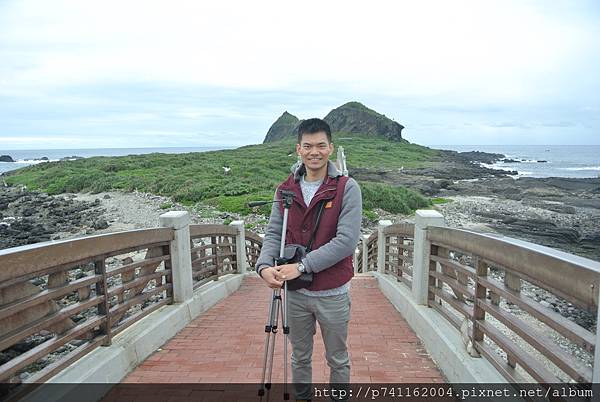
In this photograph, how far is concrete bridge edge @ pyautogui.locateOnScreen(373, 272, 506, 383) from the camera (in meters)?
3.28

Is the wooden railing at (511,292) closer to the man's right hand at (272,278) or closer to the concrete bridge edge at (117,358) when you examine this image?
the man's right hand at (272,278)

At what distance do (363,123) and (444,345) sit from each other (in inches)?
4078

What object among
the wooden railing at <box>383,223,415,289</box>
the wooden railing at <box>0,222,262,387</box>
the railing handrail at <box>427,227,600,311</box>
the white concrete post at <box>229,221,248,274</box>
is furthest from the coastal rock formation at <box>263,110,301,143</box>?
the railing handrail at <box>427,227,600,311</box>

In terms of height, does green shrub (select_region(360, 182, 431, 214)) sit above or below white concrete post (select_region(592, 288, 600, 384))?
below

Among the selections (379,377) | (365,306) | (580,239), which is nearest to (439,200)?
(580,239)

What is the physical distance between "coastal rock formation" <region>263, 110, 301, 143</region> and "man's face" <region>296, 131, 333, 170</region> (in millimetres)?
123511

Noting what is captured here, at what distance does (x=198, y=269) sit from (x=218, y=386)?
3131 millimetres

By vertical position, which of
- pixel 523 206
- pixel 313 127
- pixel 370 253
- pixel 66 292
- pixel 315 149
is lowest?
pixel 523 206

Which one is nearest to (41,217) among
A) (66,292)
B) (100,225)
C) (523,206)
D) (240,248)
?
(100,225)

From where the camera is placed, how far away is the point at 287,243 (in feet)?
9.89

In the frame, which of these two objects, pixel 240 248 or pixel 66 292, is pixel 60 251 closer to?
pixel 66 292

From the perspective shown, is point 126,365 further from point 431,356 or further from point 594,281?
point 594,281

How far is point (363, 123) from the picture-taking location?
344 feet

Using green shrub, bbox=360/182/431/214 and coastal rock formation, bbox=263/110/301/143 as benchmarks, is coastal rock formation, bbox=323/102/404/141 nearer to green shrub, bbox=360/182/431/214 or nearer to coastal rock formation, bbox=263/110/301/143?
coastal rock formation, bbox=263/110/301/143
